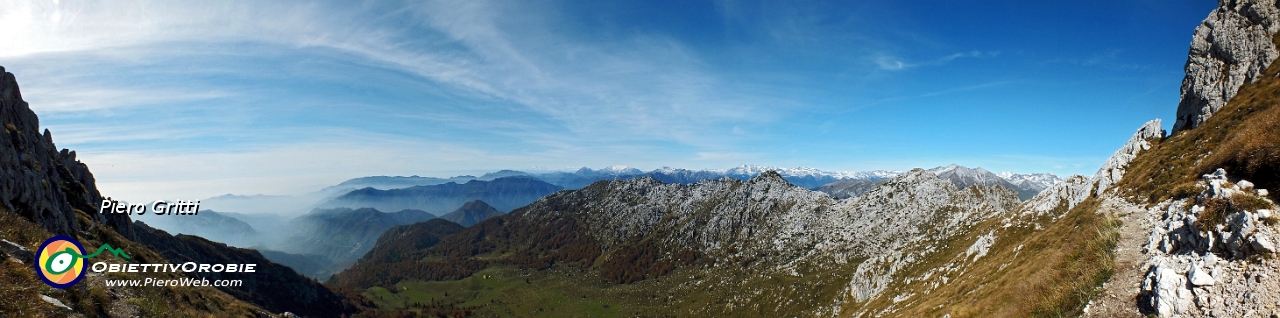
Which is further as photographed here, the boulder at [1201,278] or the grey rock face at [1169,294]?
the grey rock face at [1169,294]

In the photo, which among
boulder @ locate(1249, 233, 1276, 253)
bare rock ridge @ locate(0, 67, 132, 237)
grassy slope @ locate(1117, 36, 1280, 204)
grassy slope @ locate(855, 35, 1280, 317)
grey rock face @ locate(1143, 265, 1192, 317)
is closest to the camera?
boulder @ locate(1249, 233, 1276, 253)

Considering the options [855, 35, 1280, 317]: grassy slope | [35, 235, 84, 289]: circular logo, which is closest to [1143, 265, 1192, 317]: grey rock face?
[855, 35, 1280, 317]: grassy slope

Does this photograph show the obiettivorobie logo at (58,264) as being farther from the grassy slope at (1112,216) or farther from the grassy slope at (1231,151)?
the grassy slope at (1231,151)

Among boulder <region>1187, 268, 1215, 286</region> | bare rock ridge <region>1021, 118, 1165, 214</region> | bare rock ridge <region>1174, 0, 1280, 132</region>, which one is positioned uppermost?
bare rock ridge <region>1174, 0, 1280, 132</region>

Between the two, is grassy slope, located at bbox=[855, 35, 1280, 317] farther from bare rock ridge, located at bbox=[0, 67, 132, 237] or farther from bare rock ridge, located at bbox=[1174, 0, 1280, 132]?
bare rock ridge, located at bbox=[0, 67, 132, 237]

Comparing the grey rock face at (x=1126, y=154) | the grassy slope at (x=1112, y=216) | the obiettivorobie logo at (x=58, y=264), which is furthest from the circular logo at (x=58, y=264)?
the grey rock face at (x=1126, y=154)

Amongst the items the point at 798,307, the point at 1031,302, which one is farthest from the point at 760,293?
the point at 1031,302

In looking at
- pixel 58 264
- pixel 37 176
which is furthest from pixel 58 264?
pixel 37 176
